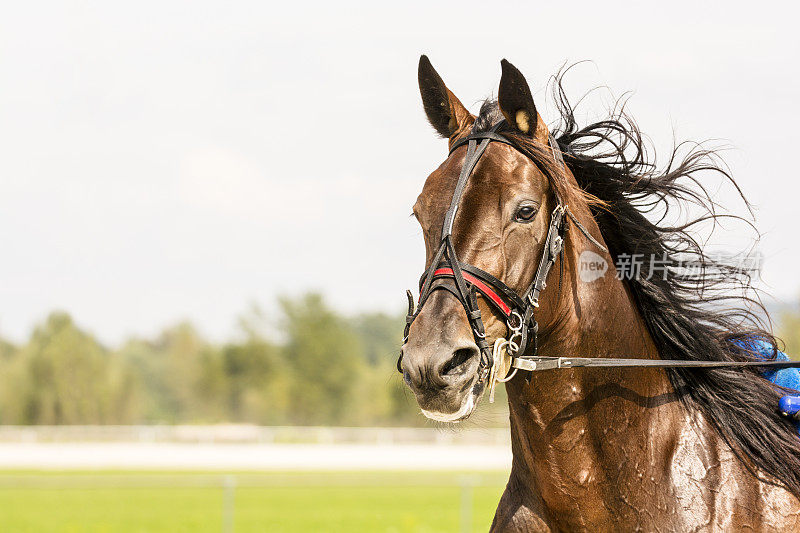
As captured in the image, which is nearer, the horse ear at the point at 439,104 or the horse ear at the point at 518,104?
the horse ear at the point at 518,104

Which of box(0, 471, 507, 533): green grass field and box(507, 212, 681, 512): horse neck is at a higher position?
box(507, 212, 681, 512): horse neck

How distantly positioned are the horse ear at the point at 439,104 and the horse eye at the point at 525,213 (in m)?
0.66

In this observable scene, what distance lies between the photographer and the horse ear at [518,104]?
11.0 feet

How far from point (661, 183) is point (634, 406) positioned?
108cm

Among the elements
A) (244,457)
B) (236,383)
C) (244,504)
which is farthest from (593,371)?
(236,383)

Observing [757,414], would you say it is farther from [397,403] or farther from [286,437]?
[397,403]

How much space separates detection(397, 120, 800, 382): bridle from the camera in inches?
119

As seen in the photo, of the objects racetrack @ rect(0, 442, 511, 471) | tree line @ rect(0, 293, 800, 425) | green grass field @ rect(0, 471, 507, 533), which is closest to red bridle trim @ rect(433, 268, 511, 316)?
green grass field @ rect(0, 471, 507, 533)

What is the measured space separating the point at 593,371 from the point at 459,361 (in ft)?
2.57

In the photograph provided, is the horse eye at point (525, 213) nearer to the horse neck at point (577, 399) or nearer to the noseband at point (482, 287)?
the noseband at point (482, 287)

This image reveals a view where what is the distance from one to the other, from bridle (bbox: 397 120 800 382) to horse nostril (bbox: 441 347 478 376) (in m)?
0.05

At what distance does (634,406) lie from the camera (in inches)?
139

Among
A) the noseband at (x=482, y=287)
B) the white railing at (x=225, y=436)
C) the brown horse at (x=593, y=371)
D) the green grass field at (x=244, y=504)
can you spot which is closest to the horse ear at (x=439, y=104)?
the brown horse at (x=593, y=371)

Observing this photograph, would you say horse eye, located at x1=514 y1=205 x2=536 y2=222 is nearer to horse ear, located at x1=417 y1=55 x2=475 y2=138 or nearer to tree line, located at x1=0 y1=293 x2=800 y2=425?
horse ear, located at x1=417 y1=55 x2=475 y2=138
